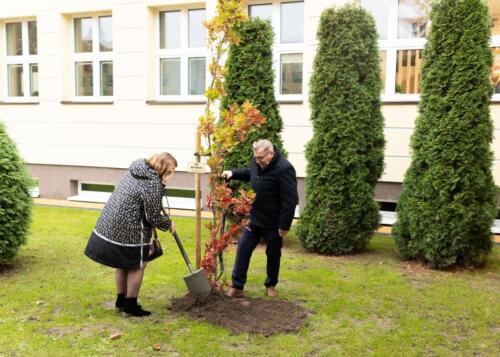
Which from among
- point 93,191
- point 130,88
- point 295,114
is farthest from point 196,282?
point 93,191

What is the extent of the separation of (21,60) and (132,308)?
9526mm

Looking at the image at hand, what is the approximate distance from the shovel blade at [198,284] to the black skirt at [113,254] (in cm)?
55

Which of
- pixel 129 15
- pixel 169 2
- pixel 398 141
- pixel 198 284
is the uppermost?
pixel 169 2

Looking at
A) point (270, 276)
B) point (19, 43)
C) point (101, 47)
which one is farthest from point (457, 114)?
point (19, 43)

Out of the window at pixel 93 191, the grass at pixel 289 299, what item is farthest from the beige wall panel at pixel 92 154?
the grass at pixel 289 299

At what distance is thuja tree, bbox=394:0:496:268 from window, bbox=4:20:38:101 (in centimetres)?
936

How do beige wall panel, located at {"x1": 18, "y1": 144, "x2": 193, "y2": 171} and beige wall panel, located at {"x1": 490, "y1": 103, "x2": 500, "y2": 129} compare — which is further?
beige wall panel, located at {"x1": 18, "y1": 144, "x2": 193, "y2": 171}

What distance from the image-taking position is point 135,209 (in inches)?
193

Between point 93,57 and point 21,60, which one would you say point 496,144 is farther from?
point 21,60

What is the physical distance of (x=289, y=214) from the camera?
5.46 metres

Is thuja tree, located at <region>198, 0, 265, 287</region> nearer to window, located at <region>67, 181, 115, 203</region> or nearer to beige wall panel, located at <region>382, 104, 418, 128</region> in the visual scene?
beige wall panel, located at <region>382, 104, 418, 128</region>

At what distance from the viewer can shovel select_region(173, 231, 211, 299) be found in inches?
208

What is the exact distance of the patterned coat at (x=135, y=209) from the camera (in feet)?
16.0

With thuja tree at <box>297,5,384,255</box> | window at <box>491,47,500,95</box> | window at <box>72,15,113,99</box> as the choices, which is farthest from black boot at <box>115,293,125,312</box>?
window at <box>72,15,113,99</box>
